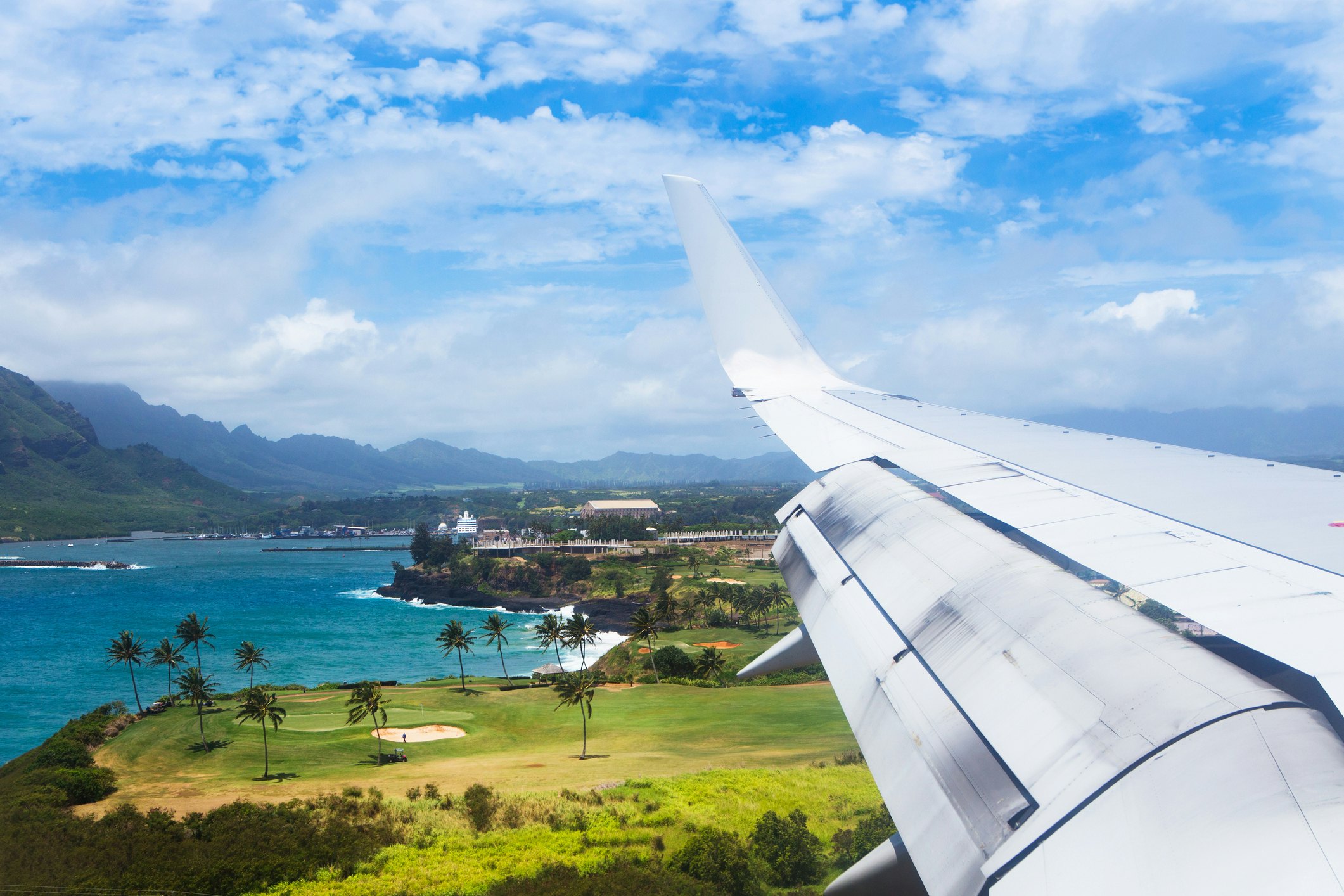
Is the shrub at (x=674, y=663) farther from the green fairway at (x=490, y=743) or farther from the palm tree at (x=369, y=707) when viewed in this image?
the palm tree at (x=369, y=707)

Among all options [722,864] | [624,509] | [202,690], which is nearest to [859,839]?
[722,864]

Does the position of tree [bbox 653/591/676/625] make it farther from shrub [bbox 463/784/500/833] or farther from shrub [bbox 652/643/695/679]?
shrub [bbox 463/784/500/833]

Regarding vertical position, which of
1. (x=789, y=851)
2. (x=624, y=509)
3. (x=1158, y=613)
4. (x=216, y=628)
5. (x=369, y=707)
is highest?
(x=1158, y=613)

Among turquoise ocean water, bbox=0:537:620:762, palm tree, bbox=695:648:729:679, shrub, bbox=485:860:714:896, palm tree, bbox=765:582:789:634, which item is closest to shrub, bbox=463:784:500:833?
shrub, bbox=485:860:714:896

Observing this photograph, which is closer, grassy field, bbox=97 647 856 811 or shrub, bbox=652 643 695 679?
grassy field, bbox=97 647 856 811

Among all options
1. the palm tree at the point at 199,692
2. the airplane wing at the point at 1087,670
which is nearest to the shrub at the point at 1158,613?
the airplane wing at the point at 1087,670

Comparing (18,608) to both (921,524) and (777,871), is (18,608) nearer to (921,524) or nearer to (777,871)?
(777,871)

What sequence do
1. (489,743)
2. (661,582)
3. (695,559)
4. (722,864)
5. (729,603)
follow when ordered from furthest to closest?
(695,559) → (661,582) → (729,603) → (489,743) → (722,864)

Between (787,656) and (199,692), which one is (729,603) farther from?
(787,656)
